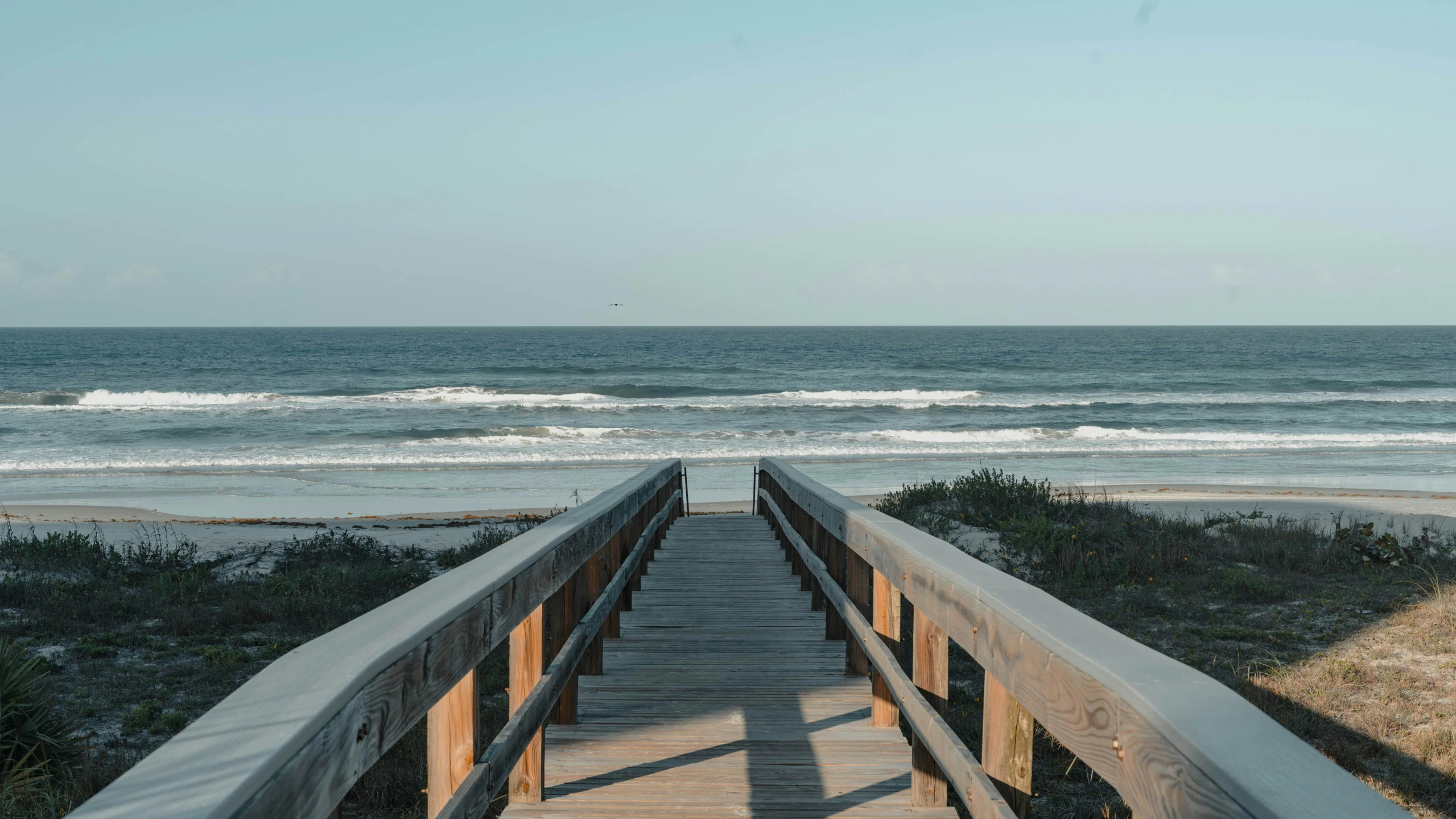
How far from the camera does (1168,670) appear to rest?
1.49 meters

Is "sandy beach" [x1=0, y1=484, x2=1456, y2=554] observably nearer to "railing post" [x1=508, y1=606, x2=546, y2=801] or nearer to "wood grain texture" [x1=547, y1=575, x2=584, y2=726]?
"wood grain texture" [x1=547, y1=575, x2=584, y2=726]

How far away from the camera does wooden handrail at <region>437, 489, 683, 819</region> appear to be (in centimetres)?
211

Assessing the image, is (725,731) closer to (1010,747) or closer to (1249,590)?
(1010,747)

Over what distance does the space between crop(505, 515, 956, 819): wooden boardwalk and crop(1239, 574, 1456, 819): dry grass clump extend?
2.38 metres

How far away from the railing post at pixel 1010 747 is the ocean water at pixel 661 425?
1716cm

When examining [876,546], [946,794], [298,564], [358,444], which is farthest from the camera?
[358,444]

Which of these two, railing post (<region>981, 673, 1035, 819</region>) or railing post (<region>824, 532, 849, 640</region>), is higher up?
railing post (<region>981, 673, 1035, 819</region>)

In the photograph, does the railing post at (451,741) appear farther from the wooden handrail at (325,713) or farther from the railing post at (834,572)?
the railing post at (834,572)

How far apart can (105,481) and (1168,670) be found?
83.5ft

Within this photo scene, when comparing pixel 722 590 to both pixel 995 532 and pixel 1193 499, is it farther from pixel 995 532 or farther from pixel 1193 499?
pixel 1193 499

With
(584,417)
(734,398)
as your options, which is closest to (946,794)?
(584,417)

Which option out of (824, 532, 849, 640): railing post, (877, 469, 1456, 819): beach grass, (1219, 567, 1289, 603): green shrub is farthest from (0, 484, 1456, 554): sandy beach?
(824, 532, 849, 640): railing post

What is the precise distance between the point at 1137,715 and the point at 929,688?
1.49 m

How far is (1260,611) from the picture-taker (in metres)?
7.47
